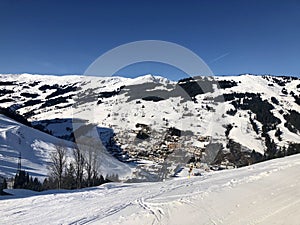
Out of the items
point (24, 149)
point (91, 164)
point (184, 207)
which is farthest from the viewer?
point (24, 149)

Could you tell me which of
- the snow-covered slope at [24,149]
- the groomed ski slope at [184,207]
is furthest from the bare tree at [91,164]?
the groomed ski slope at [184,207]

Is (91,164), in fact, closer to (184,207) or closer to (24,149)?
(24,149)

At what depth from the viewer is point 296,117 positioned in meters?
171

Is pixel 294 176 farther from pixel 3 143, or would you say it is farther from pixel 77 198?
pixel 3 143

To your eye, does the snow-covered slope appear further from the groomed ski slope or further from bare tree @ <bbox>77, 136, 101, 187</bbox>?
the groomed ski slope

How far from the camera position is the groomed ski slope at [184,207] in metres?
12.4

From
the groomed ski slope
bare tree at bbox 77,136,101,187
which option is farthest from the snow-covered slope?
the groomed ski slope

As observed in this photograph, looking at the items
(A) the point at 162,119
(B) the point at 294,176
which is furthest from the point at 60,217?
(A) the point at 162,119

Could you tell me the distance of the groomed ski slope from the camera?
12391 millimetres

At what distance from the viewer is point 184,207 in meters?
13.8

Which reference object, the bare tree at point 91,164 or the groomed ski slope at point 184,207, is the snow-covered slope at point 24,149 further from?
the groomed ski slope at point 184,207

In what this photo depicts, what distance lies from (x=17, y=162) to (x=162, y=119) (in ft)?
327

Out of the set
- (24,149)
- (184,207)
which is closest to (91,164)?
(24,149)

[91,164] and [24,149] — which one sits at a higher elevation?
[24,149]
